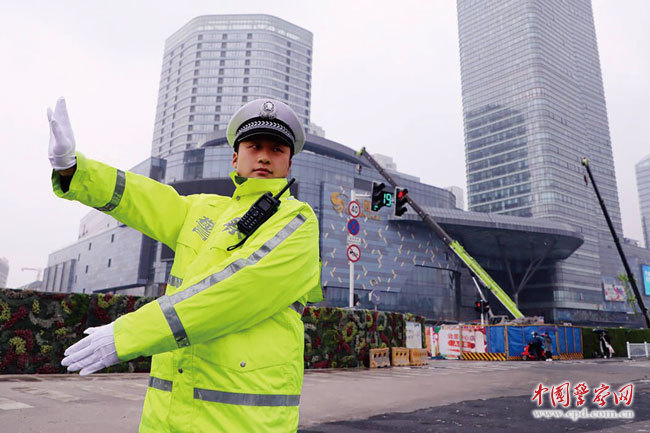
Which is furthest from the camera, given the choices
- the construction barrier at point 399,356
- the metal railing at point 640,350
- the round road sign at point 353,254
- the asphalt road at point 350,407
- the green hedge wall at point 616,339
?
the green hedge wall at point 616,339

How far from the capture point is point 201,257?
1.71m

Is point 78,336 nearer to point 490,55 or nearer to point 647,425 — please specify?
point 647,425

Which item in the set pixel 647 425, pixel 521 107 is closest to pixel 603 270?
pixel 521 107

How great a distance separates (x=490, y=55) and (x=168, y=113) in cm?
9091

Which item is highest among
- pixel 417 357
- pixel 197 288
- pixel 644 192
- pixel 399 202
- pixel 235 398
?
pixel 644 192

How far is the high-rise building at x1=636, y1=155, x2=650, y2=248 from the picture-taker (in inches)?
7397

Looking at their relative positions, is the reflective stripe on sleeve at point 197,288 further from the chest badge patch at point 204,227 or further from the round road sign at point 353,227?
the round road sign at point 353,227

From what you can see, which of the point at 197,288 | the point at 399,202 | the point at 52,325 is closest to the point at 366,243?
the point at 399,202

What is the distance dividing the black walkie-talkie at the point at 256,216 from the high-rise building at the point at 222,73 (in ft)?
325

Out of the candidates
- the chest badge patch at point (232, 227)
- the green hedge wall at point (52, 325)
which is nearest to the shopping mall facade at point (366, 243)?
the green hedge wall at point (52, 325)

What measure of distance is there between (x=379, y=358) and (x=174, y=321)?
15790 mm

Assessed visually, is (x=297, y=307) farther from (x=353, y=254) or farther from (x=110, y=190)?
(x=353, y=254)

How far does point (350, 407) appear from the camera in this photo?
695cm

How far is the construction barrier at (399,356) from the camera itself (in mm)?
17000
